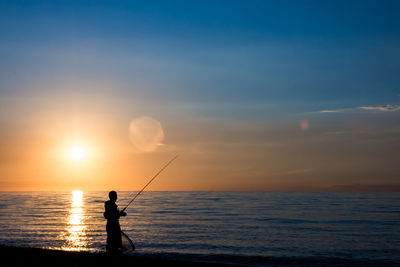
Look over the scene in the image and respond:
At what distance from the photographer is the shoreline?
11816mm

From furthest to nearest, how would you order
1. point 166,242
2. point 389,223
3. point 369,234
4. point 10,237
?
1. point 389,223
2. point 369,234
3. point 10,237
4. point 166,242

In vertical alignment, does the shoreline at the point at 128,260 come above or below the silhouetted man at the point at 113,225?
below

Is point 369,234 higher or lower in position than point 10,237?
lower

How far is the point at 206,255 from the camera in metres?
16.7

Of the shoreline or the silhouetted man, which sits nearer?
the silhouetted man

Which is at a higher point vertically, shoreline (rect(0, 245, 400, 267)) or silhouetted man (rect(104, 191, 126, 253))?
silhouetted man (rect(104, 191, 126, 253))

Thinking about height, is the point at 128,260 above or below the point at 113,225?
below

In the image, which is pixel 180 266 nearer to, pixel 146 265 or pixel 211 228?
pixel 146 265

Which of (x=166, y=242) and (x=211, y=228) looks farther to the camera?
(x=211, y=228)

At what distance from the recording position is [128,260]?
12500 mm

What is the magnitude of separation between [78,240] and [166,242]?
16.6 ft

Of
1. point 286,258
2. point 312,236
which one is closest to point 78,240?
point 286,258

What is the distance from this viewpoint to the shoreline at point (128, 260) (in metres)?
11.8

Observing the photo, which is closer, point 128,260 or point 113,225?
point 113,225
